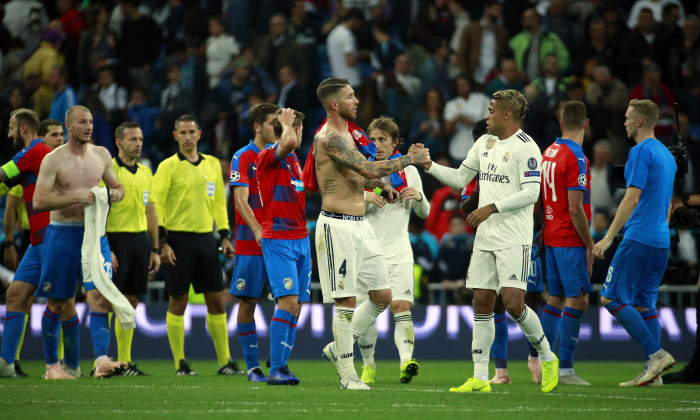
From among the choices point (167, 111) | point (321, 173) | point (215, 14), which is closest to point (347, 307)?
point (321, 173)

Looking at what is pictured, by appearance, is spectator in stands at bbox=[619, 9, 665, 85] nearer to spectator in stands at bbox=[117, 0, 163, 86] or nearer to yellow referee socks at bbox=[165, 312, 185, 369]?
spectator in stands at bbox=[117, 0, 163, 86]

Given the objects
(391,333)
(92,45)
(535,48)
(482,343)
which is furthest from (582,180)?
(92,45)

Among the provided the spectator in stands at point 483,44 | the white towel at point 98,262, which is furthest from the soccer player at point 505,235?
the spectator in stands at point 483,44

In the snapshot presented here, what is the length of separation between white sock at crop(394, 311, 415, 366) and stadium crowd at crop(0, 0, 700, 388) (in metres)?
5.64

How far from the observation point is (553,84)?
55.3ft

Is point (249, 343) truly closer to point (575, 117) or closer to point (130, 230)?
point (130, 230)

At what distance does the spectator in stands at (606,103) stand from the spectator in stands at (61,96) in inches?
378

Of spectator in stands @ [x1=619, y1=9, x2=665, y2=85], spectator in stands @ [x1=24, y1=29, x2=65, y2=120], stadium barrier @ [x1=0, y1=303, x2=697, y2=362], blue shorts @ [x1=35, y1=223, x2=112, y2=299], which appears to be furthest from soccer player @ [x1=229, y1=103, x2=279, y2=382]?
spectator in stands @ [x1=619, y1=9, x2=665, y2=85]

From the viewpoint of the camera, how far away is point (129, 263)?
11117mm

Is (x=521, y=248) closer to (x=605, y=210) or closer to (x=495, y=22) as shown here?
(x=605, y=210)

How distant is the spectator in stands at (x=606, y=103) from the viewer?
16.7 meters

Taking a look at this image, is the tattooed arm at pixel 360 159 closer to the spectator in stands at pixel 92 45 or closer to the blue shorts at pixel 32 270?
the blue shorts at pixel 32 270

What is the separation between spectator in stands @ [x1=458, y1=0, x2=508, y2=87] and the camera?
59.9 ft

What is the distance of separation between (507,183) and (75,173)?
438 centimetres
